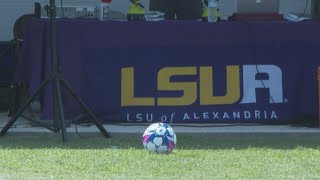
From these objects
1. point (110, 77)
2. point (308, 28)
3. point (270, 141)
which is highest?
point (308, 28)

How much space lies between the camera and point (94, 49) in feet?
27.7

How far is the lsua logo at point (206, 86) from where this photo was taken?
8484mm

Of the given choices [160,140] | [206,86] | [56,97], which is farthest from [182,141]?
[56,97]

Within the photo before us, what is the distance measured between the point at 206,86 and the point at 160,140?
201 centimetres

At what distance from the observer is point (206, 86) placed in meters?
8.51

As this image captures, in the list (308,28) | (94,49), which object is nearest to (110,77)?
(94,49)

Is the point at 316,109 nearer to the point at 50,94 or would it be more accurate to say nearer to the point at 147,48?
the point at 147,48

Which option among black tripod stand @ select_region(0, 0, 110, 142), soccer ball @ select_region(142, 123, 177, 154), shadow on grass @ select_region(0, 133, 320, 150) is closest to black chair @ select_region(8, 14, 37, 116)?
shadow on grass @ select_region(0, 133, 320, 150)

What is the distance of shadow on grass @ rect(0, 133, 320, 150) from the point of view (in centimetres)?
722

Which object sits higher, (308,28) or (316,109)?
(308,28)

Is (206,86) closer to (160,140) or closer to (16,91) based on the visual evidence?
(160,140)

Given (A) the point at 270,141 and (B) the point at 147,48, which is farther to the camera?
(B) the point at 147,48

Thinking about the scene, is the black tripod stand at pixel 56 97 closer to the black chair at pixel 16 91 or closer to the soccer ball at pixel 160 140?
the soccer ball at pixel 160 140

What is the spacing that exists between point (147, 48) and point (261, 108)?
153cm
